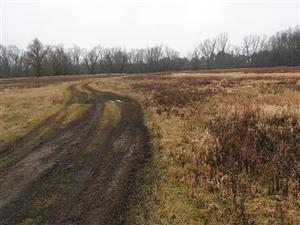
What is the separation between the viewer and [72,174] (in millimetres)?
7230

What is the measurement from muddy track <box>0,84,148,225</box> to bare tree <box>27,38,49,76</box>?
82.6 meters

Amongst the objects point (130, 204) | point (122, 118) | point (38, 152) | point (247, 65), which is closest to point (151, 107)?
point (122, 118)

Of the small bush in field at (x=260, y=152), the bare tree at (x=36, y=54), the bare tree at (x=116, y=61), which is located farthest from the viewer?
the bare tree at (x=116, y=61)

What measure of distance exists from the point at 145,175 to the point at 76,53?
132316mm

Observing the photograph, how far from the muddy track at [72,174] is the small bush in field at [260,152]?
2.41 metres

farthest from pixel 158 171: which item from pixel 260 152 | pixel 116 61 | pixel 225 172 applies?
pixel 116 61

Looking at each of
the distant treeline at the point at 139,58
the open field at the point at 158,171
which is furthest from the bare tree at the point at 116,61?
the open field at the point at 158,171

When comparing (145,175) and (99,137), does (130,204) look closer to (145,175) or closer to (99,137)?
(145,175)

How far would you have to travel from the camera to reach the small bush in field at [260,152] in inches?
253

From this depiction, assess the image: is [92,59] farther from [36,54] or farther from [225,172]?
[225,172]

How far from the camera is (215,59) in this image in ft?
423

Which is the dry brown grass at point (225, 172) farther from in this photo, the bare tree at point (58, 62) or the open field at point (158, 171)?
the bare tree at point (58, 62)

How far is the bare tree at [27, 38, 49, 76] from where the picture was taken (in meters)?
86.2

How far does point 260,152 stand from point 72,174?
5253 millimetres
